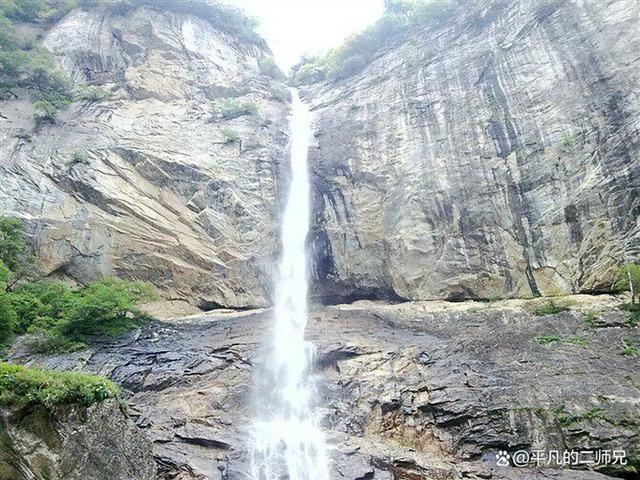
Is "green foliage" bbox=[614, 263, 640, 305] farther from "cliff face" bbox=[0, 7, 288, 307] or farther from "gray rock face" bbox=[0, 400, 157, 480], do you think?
"gray rock face" bbox=[0, 400, 157, 480]

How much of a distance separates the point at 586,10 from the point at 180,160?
16538 mm

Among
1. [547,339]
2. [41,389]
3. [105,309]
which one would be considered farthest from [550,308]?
[105,309]

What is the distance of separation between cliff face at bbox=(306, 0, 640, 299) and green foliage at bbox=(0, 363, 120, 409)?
1110cm

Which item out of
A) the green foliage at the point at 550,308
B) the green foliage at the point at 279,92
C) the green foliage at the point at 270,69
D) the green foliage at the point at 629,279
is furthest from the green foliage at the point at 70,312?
the green foliage at the point at 270,69

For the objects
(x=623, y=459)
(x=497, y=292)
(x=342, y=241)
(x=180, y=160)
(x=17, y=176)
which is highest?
(x=180, y=160)

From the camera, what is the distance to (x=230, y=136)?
21.9 m

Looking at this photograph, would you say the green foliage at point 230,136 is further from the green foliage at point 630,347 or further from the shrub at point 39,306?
→ the green foliage at point 630,347

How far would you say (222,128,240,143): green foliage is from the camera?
21.9 meters

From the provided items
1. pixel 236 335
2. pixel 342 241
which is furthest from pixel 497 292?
pixel 236 335

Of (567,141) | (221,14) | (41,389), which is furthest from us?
(221,14)

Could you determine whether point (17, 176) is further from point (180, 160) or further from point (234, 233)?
point (234, 233)

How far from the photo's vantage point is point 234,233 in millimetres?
18625

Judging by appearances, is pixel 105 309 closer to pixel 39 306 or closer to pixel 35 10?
pixel 39 306

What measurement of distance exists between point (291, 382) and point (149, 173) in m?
10.5
